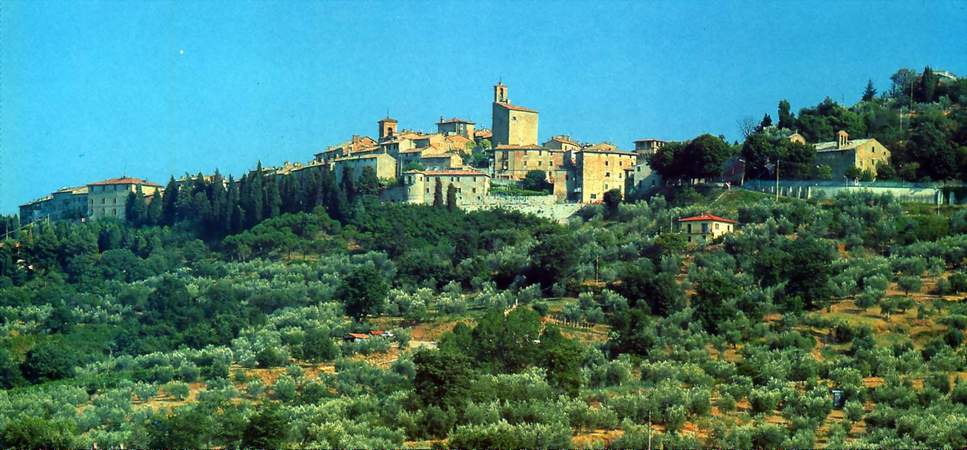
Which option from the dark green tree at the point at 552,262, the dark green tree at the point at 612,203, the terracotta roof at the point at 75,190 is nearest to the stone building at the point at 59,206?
the terracotta roof at the point at 75,190

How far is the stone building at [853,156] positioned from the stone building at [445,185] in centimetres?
1833

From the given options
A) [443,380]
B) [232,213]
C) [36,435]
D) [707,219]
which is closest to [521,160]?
[232,213]

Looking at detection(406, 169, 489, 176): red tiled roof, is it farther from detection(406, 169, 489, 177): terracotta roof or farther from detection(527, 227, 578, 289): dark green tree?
detection(527, 227, 578, 289): dark green tree

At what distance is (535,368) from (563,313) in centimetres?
1076

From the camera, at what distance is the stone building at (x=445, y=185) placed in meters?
73.1

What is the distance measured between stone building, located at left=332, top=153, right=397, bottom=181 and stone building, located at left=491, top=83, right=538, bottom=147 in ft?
28.0

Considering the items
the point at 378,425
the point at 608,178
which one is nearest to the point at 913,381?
the point at 378,425

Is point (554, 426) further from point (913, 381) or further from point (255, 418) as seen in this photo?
point (913, 381)

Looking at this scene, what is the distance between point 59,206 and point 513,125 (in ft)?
100.0

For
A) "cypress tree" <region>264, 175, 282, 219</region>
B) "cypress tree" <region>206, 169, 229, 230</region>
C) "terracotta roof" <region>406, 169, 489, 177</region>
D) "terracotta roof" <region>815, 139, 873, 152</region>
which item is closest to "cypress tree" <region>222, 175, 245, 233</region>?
"cypress tree" <region>206, 169, 229, 230</region>

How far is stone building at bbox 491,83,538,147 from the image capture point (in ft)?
274

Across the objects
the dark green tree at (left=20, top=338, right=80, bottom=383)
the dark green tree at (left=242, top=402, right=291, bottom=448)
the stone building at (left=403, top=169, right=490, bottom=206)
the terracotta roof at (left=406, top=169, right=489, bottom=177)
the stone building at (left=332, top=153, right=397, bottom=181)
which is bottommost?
the dark green tree at (left=20, top=338, right=80, bottom=383)

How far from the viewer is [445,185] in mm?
73625

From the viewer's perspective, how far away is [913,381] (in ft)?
123
